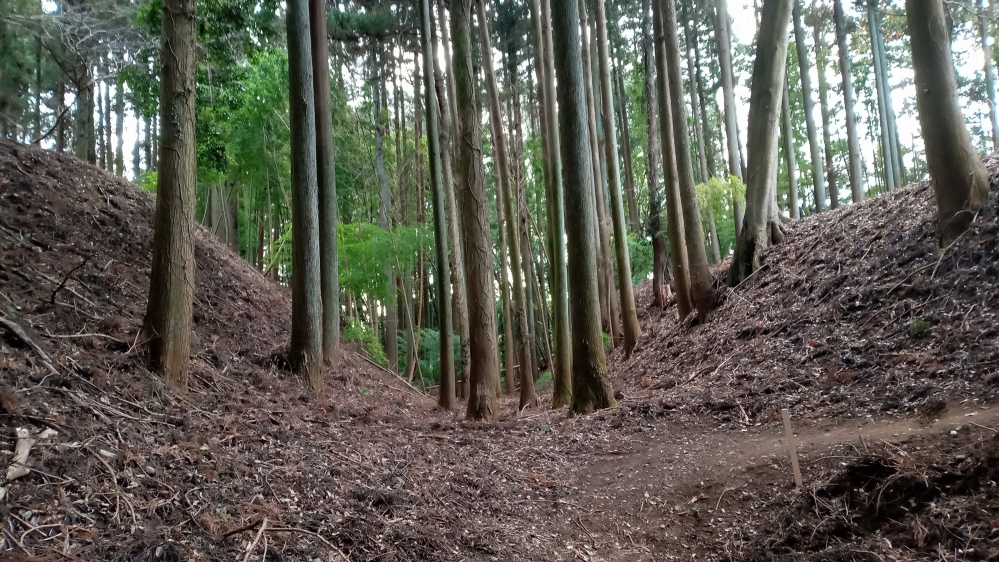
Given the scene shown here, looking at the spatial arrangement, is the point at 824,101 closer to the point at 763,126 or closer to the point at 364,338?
the point at 763,126

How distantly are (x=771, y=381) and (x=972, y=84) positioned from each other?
21.6m

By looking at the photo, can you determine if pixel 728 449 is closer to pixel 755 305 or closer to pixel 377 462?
pixel 377 462

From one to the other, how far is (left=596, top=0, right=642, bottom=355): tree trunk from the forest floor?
3117mm

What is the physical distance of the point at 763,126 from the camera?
30.1 ft

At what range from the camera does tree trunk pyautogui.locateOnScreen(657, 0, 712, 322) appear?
973 centimetres

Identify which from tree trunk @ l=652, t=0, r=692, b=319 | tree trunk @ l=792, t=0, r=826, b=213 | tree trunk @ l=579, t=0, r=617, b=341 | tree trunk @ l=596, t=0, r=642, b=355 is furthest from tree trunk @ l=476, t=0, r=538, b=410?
tree trunk @ l=792, t=0, r=826, b=213

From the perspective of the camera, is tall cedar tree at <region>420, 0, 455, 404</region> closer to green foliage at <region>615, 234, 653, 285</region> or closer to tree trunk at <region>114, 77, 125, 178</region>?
green foliage at <region>615, 234, 653, 285</region>

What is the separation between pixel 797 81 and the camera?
2567cm

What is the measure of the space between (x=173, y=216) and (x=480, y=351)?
4139 mm

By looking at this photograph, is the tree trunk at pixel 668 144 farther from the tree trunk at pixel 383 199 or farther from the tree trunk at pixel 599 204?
the tree trunk at pixel 383 199

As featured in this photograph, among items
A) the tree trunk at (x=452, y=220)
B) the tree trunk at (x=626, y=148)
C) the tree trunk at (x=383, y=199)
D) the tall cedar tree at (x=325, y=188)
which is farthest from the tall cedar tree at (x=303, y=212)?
the tree trunk at (x=626, y=148)

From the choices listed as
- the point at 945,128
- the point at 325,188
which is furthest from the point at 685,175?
the point at 325,188

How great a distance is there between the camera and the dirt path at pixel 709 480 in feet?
13.2

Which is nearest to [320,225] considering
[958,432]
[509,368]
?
[958,432]
